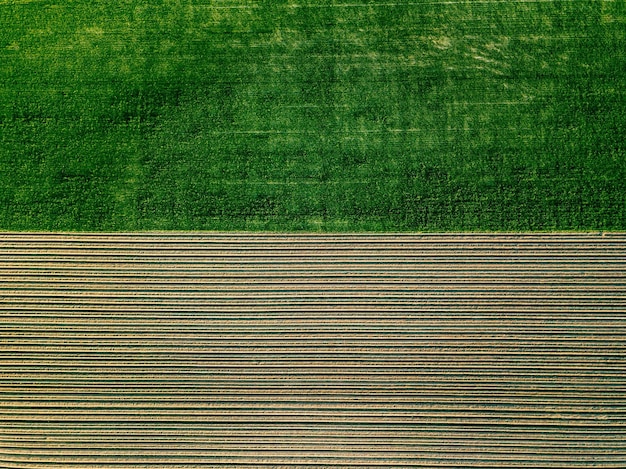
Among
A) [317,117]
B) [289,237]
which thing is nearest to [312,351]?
[289,237]

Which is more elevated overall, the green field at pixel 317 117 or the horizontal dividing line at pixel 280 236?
the green field at pixel 317 117

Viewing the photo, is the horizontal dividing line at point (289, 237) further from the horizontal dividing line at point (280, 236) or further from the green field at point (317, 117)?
the green field at point (317, 117)

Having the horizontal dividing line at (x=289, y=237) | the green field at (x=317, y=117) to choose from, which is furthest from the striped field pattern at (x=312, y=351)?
the green field at (x=317, y=117)

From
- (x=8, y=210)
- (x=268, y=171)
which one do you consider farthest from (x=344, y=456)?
(x=8, y=210)

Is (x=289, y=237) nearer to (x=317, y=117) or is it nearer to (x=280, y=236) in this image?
(x=280, y=236)

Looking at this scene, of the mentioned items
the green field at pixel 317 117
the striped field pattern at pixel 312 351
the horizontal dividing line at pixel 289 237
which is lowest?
the striped field pattern at pixel 312 351

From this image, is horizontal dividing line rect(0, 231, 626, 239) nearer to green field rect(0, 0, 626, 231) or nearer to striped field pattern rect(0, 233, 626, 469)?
striped field pattern rect(0, 233, 626, 469)

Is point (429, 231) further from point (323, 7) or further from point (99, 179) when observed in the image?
point (99, 179)

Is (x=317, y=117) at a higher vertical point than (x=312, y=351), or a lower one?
higher
